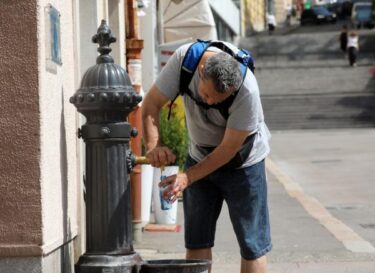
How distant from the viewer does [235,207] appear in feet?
20.0

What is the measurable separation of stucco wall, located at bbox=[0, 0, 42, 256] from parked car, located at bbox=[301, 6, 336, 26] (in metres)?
70.4

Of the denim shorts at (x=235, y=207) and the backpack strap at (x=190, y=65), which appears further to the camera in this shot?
the denim shorts at (x=235, y=207)

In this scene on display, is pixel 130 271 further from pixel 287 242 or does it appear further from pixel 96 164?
pixel 287 242

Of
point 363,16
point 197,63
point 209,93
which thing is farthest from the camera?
point 363,16

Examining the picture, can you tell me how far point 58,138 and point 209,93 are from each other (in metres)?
1.37

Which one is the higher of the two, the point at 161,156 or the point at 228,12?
the point at 228,12

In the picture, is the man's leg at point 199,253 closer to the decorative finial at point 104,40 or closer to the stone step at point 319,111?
the decorative finial at point 104,40

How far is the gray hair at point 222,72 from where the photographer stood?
5453mm

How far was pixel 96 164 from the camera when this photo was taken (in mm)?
6250

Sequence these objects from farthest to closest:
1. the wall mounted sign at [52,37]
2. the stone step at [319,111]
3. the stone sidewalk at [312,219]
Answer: the stone step at [319,111]
the stone sidewalk at [312,219]
the wall mounted sign at [52,37]

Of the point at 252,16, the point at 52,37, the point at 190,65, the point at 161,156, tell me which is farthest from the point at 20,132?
the point at 252,16

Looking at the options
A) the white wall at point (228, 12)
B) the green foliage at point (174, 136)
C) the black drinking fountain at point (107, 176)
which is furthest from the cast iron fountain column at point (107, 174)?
the white wall at point (228, 12)

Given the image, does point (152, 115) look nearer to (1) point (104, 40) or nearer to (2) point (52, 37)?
(1) point (104, 40)

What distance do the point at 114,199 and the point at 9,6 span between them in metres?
1.21
